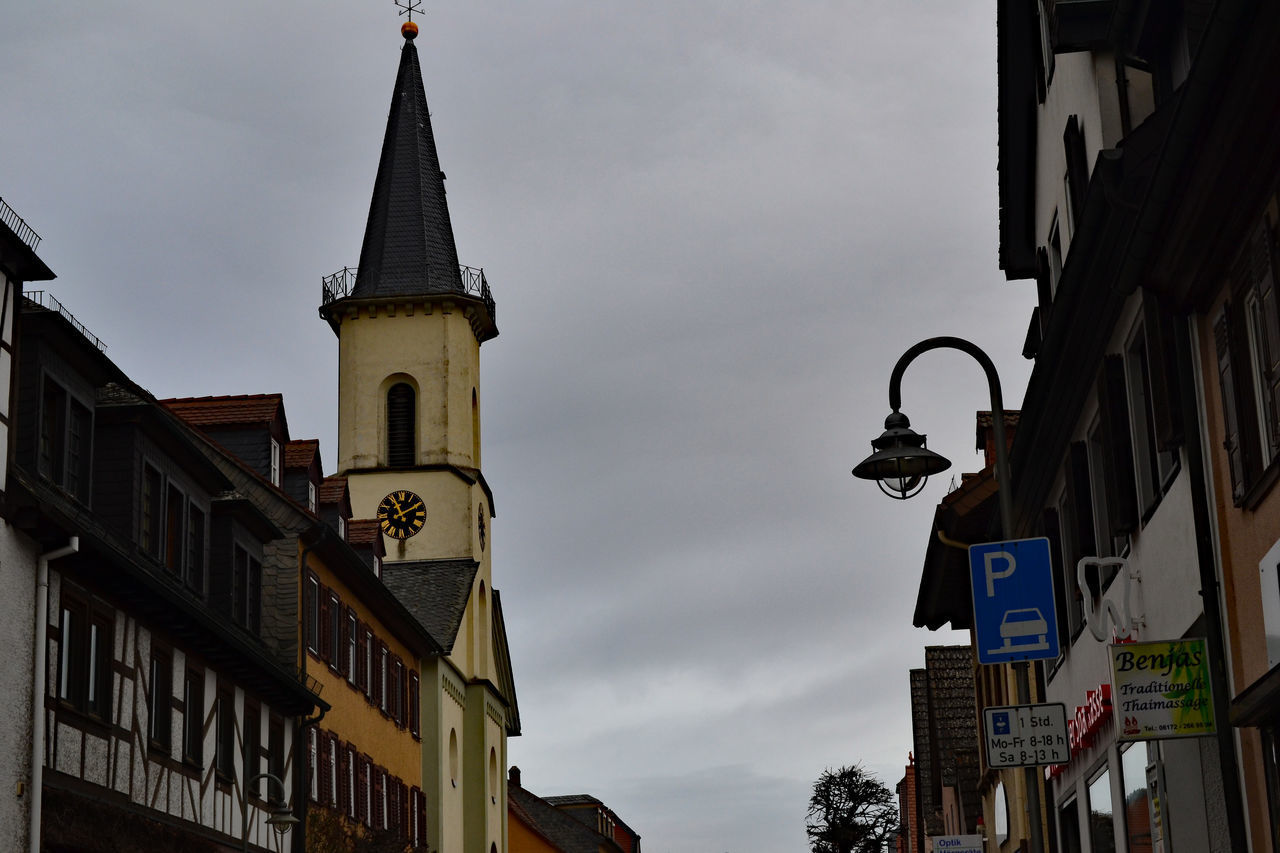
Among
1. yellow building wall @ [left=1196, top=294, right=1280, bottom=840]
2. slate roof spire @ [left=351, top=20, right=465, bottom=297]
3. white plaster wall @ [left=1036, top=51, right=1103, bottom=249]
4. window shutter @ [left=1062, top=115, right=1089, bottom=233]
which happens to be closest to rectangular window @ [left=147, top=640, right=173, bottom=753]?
white plaster wall @ [left=1036, top=51, right=1103, bottom=249]

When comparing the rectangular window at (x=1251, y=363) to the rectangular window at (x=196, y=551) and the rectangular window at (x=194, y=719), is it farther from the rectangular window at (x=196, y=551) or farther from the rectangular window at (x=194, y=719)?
the rectangular window at (x=196, y=551)

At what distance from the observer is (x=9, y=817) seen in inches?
803

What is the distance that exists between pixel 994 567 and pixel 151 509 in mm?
16607

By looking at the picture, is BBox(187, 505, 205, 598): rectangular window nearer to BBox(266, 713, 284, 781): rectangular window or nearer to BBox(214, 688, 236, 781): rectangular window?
BBox(214, 688, 236, 781): rectangular window

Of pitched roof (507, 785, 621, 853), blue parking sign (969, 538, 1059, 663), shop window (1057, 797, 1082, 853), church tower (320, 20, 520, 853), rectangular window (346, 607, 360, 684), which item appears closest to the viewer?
blue parking sign (969, 538, 1059, 663)

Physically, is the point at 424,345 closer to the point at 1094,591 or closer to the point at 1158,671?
the point at 1094,591

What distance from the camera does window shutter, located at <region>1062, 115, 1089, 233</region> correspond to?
18.5m

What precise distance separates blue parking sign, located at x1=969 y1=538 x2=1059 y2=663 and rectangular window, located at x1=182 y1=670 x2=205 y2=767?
16.3m

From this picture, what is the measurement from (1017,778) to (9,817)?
1560 cm

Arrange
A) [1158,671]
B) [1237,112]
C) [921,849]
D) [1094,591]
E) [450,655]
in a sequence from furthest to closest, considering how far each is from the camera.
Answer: [921,849]
[450,655]
[1094,591]
[1158,671]
[1237,112]

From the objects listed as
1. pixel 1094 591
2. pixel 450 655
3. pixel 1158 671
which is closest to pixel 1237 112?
pixel 1158 671

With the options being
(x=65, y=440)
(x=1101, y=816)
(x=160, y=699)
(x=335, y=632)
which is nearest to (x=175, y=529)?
(x=160, y=699)

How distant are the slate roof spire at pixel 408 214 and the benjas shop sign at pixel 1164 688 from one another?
52073mm

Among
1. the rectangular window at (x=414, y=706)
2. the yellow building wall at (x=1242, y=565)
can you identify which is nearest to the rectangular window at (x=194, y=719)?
the yellow building wall at (x=1242, y=565)
